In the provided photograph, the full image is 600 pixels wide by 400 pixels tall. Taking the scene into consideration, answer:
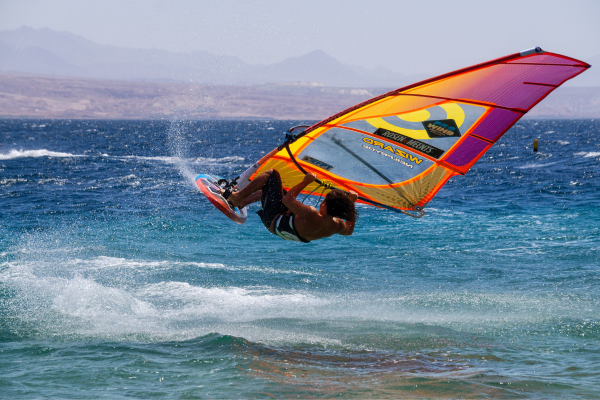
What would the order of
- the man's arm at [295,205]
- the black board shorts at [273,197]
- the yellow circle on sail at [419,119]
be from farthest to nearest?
the yellow circle on sail at [419,119]
the black board shorts at [273,197]
the man's arm at [295,205]

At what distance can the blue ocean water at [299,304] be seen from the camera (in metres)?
6.50

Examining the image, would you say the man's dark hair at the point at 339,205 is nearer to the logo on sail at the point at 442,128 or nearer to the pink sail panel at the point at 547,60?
the logo on sail at the point at 442,128

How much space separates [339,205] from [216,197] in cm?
191

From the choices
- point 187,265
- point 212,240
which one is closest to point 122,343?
point 187,265

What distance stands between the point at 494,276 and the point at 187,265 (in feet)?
22.9

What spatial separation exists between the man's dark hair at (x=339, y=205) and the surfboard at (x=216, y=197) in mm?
1594

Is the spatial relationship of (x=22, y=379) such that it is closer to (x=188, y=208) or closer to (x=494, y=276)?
(x=494, y=276)

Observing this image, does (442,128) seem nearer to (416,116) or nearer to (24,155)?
(416,116)

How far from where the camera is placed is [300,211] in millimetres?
6230

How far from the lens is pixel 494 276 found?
11602 millimetres

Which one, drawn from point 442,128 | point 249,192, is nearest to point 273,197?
point 249,192

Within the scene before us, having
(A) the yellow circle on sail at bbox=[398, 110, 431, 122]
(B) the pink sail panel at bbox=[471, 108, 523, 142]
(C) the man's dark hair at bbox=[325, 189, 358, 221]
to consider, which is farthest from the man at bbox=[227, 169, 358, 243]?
(B) the pink sail panel at bbox=[471, 108, 523, 142]

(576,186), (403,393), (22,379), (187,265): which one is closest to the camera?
(403,393)

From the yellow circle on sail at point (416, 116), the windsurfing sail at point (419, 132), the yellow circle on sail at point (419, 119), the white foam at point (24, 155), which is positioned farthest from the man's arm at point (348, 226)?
the white foam at point (24, 155)
